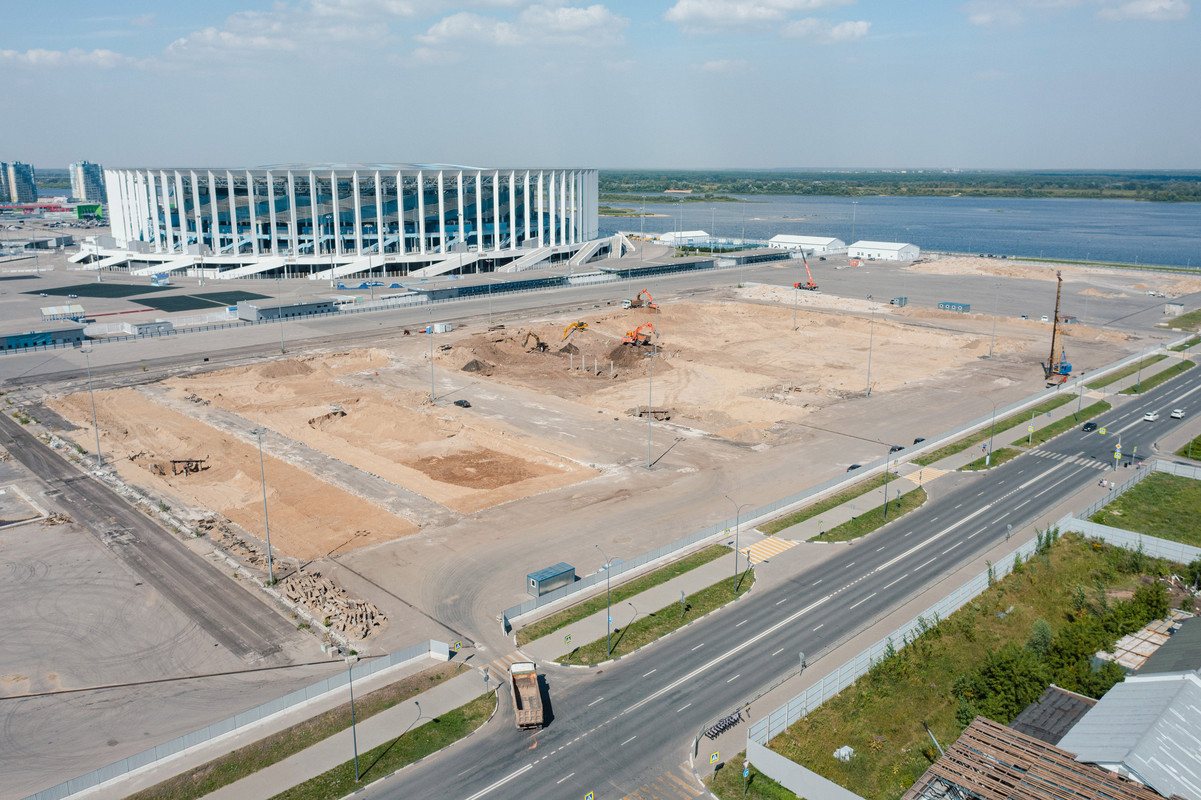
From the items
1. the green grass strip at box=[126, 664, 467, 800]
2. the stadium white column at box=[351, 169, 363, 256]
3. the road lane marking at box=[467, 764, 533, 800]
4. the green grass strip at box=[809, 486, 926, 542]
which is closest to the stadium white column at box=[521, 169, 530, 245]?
the stadium white column at box=[351, 169, 363, 256]

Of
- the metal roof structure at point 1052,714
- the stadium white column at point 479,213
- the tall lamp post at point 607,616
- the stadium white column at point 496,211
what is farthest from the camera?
the stadium white column at point 496,211

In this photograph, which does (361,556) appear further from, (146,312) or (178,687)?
(146,312)

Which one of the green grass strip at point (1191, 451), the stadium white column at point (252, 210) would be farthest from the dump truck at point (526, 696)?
the stadium white column at point (252, 210)

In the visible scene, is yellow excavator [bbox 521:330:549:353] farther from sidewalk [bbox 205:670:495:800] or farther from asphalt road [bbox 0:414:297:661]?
sidewalk [bbox 205:670:495:800]

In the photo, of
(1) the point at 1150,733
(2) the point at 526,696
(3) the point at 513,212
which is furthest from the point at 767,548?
(3) the point at 513,212

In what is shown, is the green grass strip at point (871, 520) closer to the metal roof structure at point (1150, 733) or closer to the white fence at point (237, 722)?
the metal roof structure at point (1150, 733)

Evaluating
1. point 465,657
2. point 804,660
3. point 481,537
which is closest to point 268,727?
point 465,657
